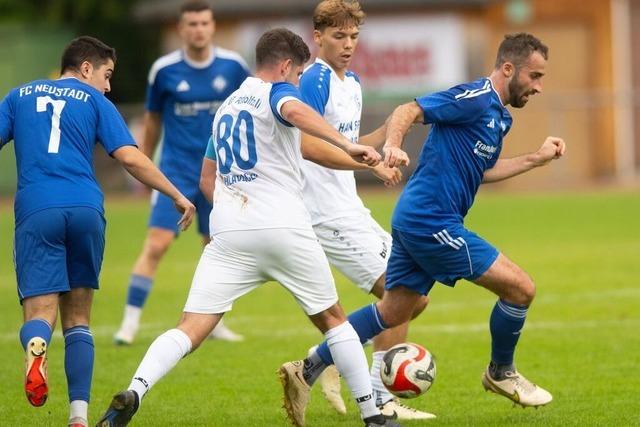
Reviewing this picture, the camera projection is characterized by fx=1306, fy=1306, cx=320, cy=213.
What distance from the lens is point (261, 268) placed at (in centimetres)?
695

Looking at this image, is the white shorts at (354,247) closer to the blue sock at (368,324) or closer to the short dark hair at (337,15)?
the blue sock at (368,324)

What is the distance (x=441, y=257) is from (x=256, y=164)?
1.26m

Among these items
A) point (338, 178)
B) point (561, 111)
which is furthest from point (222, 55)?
point (561, 111)

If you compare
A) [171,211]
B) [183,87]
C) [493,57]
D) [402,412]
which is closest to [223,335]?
[171,211]

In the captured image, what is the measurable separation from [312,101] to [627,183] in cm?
2306

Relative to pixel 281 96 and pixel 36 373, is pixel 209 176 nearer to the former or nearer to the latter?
pixel 281 96

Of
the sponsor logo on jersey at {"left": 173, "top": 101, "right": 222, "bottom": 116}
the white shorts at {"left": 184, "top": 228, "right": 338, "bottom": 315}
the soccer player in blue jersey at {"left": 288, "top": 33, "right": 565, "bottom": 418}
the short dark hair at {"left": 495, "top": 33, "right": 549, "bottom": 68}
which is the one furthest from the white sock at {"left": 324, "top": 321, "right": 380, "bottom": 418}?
the sponsor logo on jersey at {"left": 173, "top": 101, "right": 222, "bottom": 116}

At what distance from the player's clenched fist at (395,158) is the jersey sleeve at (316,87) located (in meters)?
1.21

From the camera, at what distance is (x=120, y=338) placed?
35.1ft

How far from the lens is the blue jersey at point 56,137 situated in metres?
6.94

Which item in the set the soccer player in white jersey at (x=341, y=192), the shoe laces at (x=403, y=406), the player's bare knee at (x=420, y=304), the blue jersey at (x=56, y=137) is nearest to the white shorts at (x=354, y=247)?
the soccer player in white jersey at (x=341, y=192)

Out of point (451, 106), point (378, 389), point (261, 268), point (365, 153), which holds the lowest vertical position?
point (378, 389)

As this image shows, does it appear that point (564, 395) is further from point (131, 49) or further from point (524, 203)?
point (131, 49)

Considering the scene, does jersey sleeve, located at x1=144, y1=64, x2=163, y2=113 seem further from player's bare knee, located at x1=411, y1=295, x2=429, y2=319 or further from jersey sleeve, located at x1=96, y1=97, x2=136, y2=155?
jersey sleeve, located at x1=96, y1=97, x2=136, y2=155
